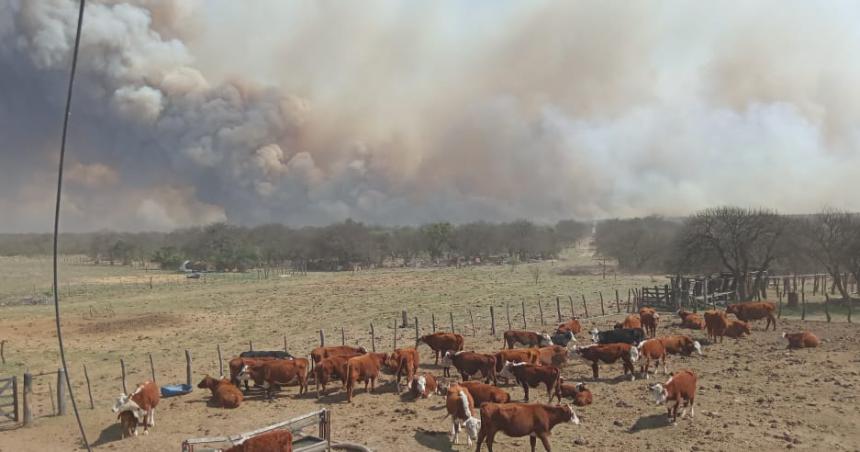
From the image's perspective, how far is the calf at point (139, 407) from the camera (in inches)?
553

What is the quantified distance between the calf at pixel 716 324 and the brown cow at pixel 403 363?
43.4 feet

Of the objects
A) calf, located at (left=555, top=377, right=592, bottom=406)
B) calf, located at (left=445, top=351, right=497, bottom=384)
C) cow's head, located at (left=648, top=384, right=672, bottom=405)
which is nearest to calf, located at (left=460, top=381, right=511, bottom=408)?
calf, located at (left=555, top=377, right=592, bottom=406)

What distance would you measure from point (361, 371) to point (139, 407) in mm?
5943

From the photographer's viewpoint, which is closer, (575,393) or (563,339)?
(575,393)

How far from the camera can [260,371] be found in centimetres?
1712

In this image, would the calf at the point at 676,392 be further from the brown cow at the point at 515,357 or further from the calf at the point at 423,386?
the calf at the point at 423,386

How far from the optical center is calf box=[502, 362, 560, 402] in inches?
605

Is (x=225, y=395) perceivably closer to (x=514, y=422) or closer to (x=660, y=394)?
(x=514, y=422)

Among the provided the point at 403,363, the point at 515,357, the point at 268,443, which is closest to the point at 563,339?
the point at 515,357

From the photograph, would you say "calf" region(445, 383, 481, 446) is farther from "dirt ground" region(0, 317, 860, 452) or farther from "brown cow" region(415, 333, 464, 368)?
"brown cow" region(415, 333, 464, 368)

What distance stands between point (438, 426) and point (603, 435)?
3.93 metres

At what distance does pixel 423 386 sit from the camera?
1616 centimetres

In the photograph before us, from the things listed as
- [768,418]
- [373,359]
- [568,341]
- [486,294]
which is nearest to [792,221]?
[486,294]

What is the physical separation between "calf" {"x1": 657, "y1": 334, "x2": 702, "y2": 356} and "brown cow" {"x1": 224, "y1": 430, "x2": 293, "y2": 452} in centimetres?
1328
